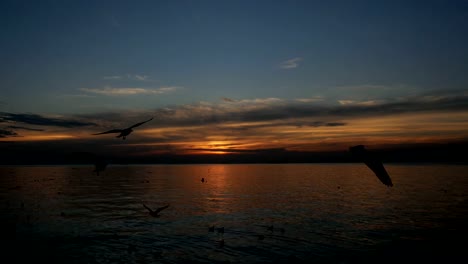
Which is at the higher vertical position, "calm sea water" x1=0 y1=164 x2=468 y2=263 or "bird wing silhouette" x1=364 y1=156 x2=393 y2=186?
"bird wing silhouette" x1=364 y1=156 x2=393 y2=186

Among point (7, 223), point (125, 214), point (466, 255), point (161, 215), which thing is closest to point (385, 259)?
point (466, 255)

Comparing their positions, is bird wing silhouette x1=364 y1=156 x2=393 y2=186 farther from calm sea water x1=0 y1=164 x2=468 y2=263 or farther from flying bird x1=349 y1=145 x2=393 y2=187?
calm sea water x1=0 y1=164 x2=468 y2=263

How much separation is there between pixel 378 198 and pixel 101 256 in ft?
178

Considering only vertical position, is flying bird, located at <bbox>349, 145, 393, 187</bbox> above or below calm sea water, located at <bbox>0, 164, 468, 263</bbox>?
above

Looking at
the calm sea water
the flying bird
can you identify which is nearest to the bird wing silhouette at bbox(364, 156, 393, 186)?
the flying bird

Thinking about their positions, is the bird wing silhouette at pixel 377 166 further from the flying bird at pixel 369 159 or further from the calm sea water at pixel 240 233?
the calm sea water at pixel 240 233

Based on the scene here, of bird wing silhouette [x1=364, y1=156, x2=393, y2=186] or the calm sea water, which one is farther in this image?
the calm sea water

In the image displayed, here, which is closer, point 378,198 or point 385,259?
point 385,259

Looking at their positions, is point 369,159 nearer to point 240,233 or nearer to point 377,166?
point 377,166

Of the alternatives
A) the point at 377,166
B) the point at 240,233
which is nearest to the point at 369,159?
the point at 377,166

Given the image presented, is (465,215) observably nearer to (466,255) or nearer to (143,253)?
(466,255)

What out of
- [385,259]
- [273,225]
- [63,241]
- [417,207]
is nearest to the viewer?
[385,259]

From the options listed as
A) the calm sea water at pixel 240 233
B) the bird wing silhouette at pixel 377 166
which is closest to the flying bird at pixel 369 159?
the bird wing silhouette at pixel 377 166

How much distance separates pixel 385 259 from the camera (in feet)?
95.7
